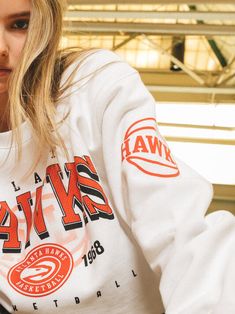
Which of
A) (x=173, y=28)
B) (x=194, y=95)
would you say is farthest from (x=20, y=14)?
(x=194, y=95)

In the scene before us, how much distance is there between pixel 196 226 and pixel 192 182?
71mm

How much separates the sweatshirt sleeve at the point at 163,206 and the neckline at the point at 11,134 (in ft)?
0.39

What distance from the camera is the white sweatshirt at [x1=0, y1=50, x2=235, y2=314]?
75 cm

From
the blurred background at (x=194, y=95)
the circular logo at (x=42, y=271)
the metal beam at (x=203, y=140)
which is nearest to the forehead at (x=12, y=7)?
the circular logo at (x=42, y=271)

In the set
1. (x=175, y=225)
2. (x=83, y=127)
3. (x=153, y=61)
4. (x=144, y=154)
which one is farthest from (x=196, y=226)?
(x=153, y=61)

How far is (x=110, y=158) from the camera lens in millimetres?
856

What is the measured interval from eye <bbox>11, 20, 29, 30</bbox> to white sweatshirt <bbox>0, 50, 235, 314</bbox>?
0.35 feet

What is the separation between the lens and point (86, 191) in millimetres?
861

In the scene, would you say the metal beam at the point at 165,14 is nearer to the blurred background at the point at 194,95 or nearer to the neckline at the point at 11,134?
the blurred background at the point at 194,95

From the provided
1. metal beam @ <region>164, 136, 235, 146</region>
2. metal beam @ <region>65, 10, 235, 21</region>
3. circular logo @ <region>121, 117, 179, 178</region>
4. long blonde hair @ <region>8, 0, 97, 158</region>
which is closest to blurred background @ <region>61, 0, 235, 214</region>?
metal beam @ <region>164, 136, 235, 146</region>

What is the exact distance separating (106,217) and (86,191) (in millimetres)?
51

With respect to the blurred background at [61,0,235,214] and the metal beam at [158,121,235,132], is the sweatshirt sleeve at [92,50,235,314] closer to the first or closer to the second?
the blurred background at [61,0,235,214]

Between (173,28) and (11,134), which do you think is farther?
(173,28)

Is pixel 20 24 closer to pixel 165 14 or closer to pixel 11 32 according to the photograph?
pixel 11 32
